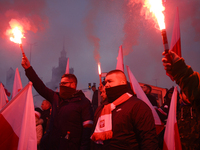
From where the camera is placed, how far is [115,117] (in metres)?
2.42

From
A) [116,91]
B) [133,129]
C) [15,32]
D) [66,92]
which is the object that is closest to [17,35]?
[15,32]

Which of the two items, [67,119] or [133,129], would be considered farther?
[67,119]

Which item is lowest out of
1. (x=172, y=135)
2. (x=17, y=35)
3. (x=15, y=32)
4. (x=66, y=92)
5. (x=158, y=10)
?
(x=172, y=135)

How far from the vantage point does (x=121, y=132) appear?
2.23 metres

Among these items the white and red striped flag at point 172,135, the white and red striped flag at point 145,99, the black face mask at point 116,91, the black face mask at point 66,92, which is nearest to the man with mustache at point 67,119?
the black face mask at point 66,92

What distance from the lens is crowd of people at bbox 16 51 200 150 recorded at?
4.61ft

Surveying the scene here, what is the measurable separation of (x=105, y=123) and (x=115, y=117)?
172 millimetres

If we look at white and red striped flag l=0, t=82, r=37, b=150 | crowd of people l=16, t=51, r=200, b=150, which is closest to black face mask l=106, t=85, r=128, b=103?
crowd of people l=16, t=51, r=200, b=150

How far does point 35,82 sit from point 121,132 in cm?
206

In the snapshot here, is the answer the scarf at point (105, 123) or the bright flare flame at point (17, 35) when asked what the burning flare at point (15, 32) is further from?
the scarf at point (105, 123)

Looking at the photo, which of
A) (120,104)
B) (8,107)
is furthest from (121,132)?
(8,107)

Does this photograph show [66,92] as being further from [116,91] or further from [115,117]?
[115,117]

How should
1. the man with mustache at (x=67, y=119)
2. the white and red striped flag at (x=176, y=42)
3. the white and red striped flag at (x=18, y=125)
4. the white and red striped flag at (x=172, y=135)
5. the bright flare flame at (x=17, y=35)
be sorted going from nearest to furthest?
the white and red striped flag at (x=18, y=125) < the man with mustache at (x=67, y=119) < the white and red striped flag at (x=172, y=135) < the bright flare flame at (x=17, y=35) < the white and red striped flag at (x=176, y=42)

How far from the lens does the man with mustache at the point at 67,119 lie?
2898 mm
